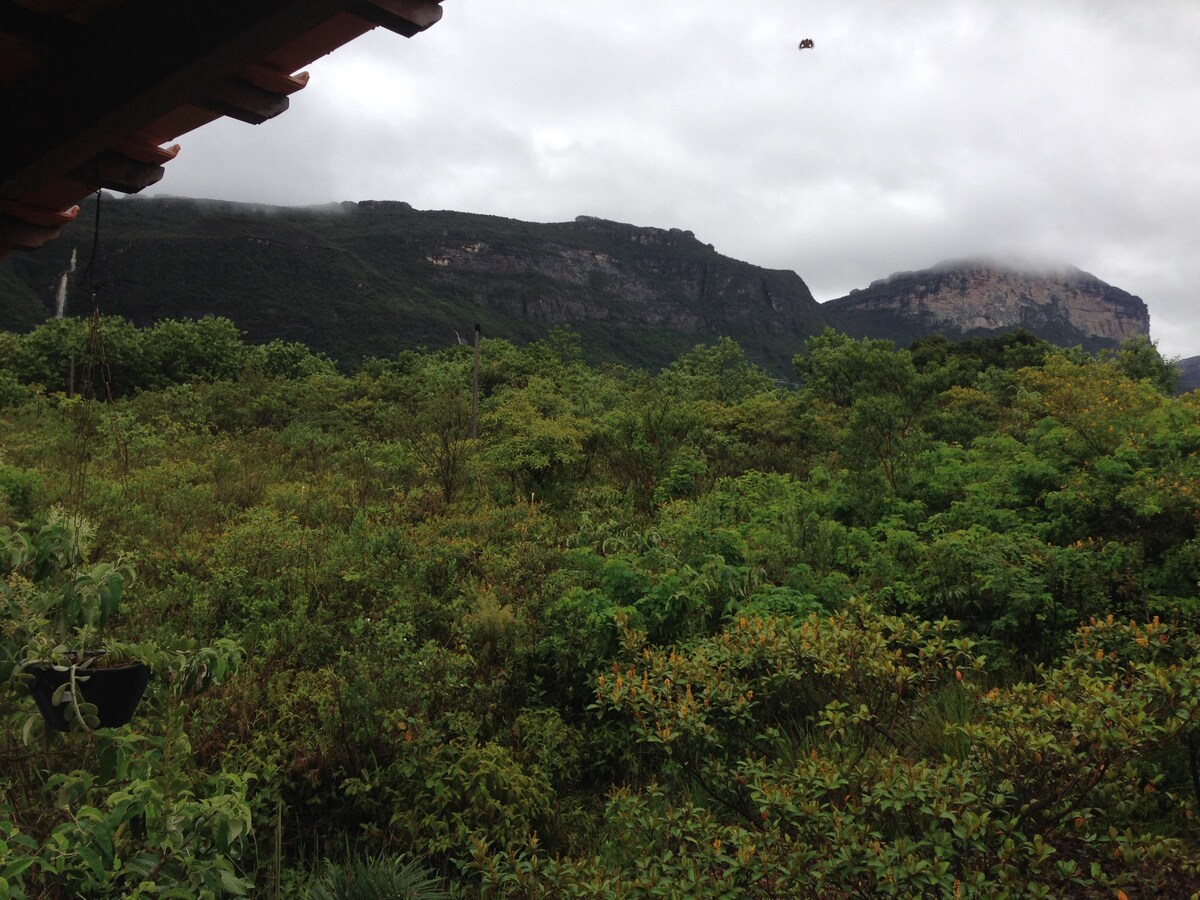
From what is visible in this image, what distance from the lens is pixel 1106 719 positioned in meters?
2.79

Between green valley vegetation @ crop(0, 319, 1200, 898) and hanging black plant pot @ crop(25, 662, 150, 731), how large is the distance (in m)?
0.04

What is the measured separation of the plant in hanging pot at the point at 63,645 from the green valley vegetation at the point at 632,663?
0.02 m

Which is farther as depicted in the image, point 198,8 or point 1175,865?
point 1175,865

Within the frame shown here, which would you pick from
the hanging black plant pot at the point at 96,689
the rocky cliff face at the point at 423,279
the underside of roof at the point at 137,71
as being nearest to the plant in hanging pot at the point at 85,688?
the hanging black plant pot at the point at 96,689

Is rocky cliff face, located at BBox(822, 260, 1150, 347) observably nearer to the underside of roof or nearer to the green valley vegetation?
the green valley vegetation

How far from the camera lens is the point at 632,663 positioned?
4.85 metres

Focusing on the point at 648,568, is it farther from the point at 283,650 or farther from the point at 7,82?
the point at 7,82

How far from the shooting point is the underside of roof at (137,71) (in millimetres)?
1430

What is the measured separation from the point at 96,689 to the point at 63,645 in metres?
0.20

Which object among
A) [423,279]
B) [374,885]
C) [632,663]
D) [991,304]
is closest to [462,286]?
[423,279]

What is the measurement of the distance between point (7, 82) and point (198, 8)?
0.61 metres

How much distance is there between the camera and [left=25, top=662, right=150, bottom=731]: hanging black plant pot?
241 cm

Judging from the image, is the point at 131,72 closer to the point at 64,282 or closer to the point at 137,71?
the point at 137,71

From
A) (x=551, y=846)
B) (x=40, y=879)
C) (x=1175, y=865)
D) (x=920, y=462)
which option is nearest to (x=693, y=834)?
(x=551, y=846)
